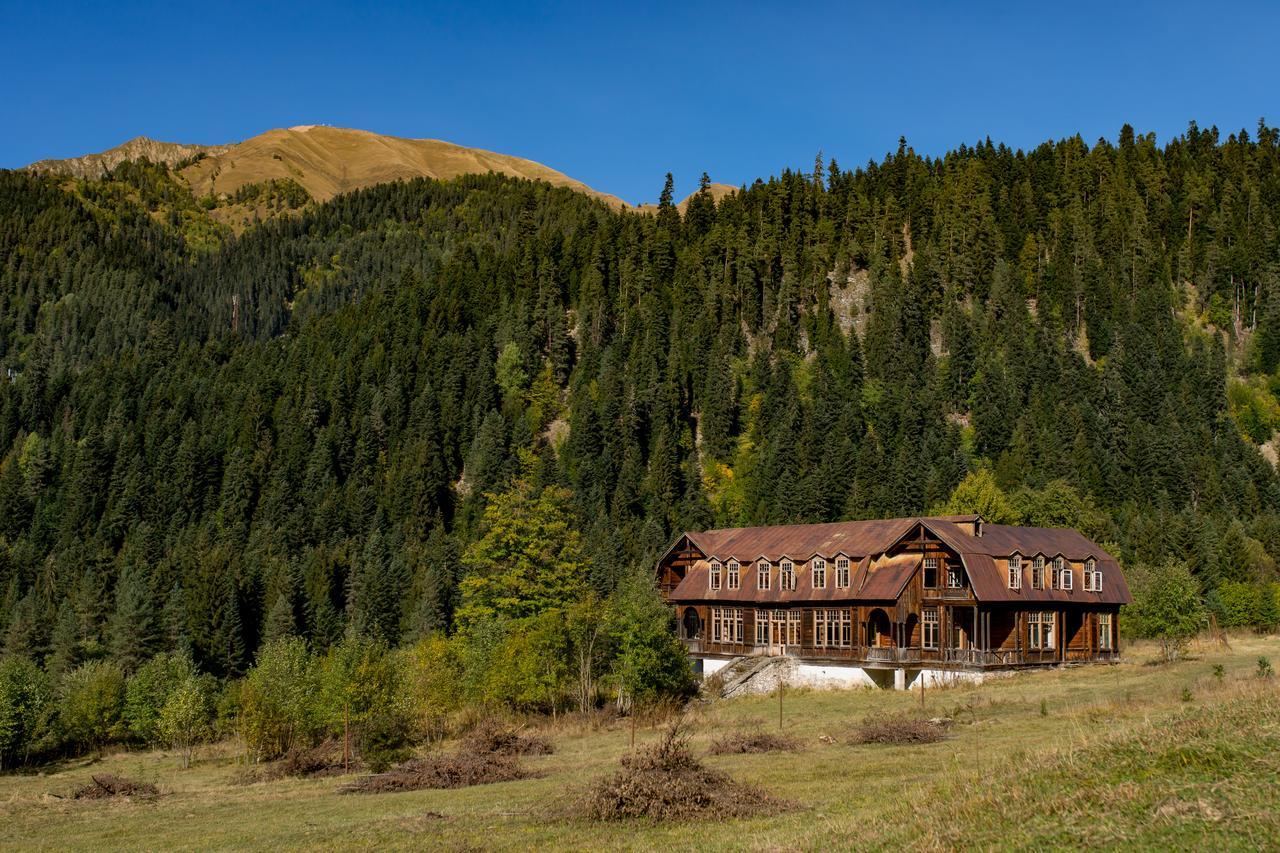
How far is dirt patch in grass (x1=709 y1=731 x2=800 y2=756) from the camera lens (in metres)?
35.8

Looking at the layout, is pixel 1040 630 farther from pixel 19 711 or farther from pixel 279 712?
pixel 19 711

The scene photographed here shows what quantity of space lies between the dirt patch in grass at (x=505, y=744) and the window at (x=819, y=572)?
84.3ft

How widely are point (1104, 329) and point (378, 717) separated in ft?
366

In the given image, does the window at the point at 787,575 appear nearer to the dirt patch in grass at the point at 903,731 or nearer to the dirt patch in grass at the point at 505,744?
the dirt patch in grass at the point at 505,744

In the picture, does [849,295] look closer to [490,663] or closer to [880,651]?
[880,651]

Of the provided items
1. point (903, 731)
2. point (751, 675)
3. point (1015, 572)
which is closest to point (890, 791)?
point (903, 731)

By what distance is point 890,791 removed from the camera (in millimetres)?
24422

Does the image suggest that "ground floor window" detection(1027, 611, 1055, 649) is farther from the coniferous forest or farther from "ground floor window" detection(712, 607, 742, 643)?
the coniferous forest

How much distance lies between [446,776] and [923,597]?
1351 inches

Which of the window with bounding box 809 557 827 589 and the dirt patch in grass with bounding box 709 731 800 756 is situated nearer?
the dirt patch in grass with bounding box 709 731 800 756

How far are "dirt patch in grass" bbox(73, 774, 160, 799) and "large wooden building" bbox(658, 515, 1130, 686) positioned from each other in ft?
123

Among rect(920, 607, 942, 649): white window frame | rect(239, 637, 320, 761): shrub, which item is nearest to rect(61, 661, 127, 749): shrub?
rect(239, 637, 320, 761): shrub

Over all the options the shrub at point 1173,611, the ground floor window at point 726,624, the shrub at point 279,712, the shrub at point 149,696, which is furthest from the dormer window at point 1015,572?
the shrub at point 149,696

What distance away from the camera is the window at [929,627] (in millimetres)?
61125
